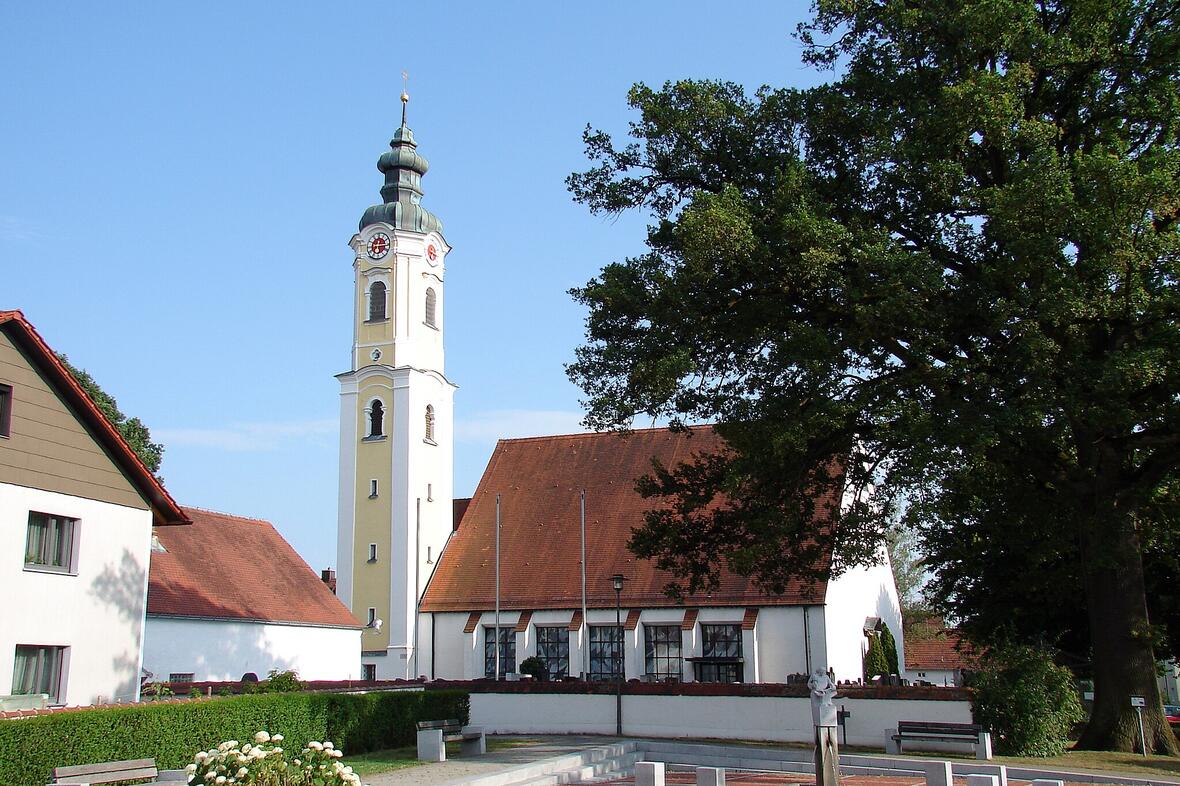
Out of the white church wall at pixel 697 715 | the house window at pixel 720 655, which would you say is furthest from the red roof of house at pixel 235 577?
the house window at pixel 720 655

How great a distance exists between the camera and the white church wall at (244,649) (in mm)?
29672

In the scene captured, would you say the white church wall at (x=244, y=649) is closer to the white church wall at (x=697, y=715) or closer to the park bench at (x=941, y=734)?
the white church wall at (x=697, y=715)

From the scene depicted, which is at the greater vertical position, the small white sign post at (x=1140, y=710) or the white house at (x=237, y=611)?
the white house at (x=237, y=611)

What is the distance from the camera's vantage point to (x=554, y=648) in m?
39.5

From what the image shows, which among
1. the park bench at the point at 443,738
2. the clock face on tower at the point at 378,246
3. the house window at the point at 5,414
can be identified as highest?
the clock face on tower at the point at 378,246

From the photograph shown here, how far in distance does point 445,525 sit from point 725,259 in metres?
29.3

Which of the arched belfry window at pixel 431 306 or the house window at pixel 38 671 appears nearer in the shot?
the house window at pixel 38 671

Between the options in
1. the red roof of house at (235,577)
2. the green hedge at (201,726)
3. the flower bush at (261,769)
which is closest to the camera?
the flower bush at (261,769)

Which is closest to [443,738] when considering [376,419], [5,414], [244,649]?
[5,414]

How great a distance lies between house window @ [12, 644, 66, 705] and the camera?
20.2 m

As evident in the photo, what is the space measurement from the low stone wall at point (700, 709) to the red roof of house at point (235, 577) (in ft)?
28.2

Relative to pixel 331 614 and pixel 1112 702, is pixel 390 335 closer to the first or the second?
pixel 331 614

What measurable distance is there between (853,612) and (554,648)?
10848mm

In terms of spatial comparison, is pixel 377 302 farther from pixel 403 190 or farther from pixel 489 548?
pixel 489 548
